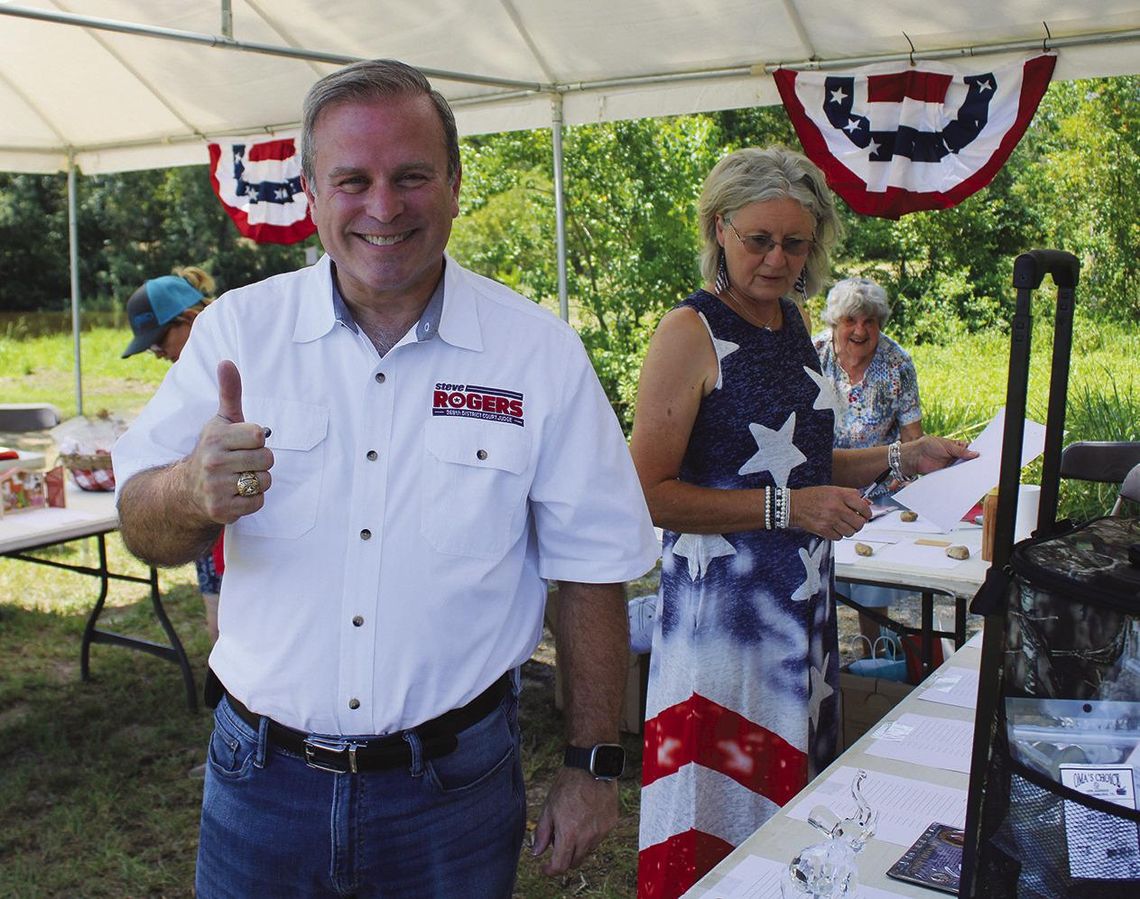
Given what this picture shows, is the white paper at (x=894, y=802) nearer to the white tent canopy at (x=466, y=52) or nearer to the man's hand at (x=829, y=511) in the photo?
the man's hand at (x=829, y=511)

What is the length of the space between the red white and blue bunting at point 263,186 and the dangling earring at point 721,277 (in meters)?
4.79

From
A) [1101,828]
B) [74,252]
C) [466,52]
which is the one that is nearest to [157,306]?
[466,52]

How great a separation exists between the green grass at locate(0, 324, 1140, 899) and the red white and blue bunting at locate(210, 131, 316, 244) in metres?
2.33

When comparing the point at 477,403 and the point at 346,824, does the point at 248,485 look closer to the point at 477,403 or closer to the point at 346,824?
the point at 477,403

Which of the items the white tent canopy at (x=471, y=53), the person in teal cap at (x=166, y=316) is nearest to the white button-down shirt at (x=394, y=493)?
the person in teal cap at (x=166, y=316)

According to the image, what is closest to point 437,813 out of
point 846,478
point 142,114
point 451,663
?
point 451,663

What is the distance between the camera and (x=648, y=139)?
33.5 feet

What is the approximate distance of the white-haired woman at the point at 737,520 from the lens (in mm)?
2193

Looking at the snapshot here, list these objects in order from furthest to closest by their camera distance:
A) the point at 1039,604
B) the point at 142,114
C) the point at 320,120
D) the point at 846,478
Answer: the point at 142,114
the point at 846,478
the point at 320,120
the point at 1039,604

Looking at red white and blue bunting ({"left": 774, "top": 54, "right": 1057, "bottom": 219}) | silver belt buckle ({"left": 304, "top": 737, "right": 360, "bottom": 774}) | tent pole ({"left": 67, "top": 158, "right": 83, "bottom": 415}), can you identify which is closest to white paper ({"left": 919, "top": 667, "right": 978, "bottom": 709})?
silver belt buckle ({"left": 304, "top": 737, "right": 360, "bottom": 774})

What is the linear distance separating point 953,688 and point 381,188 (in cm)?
146

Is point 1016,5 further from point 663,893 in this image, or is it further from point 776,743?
point 663,893

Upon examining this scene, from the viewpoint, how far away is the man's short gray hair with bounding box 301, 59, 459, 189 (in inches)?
60.7

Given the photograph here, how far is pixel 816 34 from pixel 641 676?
2.70 metres
